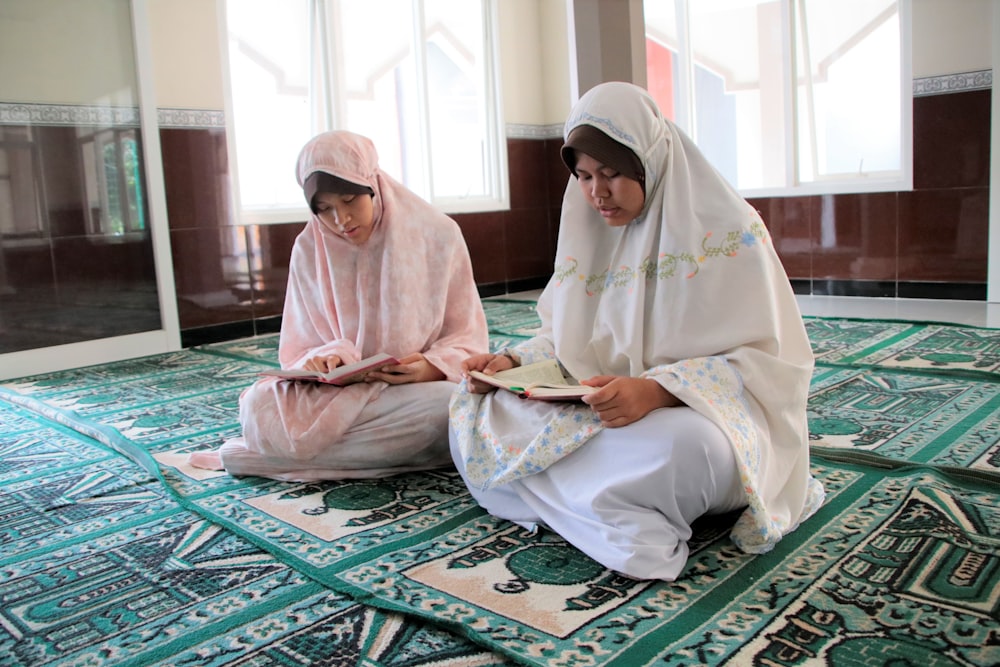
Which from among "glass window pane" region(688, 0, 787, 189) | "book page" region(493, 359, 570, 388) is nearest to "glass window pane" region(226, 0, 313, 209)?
"glass window pane" region(688, 0, 787, 189)

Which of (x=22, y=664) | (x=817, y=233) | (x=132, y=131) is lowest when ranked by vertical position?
(x=22, y=664)

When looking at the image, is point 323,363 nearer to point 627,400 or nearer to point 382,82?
point 627,400

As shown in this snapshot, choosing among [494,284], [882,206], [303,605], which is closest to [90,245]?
[494,284]

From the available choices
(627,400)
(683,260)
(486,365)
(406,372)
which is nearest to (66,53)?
(406,372)

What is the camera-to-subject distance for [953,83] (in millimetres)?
5008

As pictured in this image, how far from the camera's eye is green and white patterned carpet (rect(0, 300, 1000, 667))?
1.40 metres

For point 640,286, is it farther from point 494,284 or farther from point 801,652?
point 494,284

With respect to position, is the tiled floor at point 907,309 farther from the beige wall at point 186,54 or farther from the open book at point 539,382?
the beige wall at point 186,54

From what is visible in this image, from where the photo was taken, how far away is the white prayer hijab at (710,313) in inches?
67.3

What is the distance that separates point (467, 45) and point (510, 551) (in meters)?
5.44

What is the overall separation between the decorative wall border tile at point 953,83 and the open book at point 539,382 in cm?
412

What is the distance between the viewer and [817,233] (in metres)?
5.72

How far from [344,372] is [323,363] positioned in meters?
0.20

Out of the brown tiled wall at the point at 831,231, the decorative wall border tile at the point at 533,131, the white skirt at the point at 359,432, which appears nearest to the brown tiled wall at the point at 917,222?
the brown tiled wall at the point at 831,231
